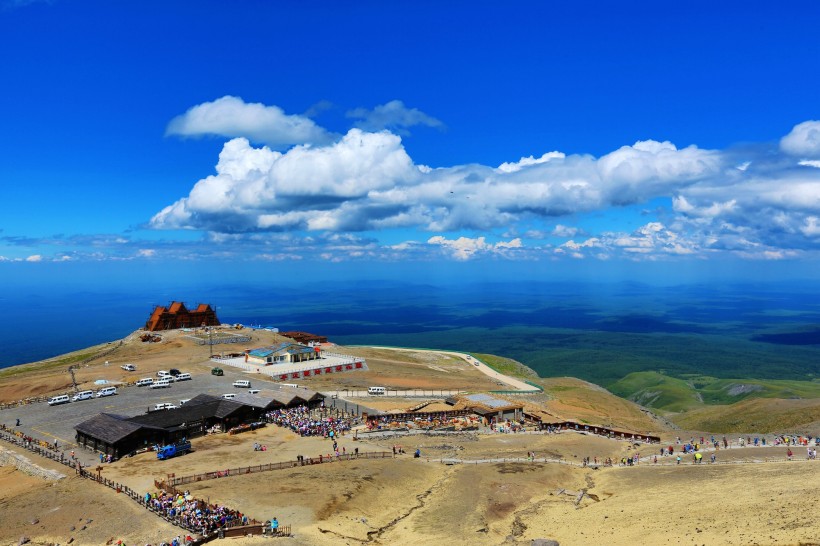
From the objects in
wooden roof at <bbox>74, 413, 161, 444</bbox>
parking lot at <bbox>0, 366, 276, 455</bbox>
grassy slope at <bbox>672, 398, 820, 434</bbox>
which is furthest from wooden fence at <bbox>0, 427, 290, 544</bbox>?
grassy slope at <bbox>672, 398, 820, 434</bbox>

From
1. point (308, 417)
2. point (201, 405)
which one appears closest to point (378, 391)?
point (308, 417)

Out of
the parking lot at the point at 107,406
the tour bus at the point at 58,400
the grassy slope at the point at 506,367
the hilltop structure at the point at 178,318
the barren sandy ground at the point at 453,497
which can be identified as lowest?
the grassy slope at the point at 506,367

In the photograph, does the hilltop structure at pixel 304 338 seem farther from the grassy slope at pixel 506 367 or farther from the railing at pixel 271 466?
the railing at pixel 271 466

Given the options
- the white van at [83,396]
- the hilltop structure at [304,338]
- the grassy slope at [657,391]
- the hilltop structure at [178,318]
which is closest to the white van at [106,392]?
the white van at [83,396]

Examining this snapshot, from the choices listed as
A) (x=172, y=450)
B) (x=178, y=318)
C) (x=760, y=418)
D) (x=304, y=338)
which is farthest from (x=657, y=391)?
(x=172, y=450)

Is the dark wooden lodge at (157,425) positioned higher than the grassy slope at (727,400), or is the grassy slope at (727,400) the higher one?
the dark wooden lodge at (157,425)

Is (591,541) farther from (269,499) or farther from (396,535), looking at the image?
(269,499)
